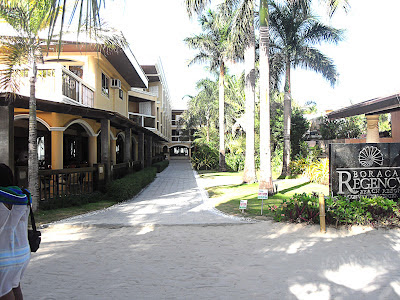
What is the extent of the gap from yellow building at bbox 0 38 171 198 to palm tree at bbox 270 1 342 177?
28.7ft

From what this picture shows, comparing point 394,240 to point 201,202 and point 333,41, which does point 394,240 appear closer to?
point 201,202

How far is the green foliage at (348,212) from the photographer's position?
22.9ft

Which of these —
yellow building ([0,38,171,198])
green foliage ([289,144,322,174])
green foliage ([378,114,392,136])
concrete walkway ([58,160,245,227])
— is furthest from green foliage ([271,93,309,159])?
concrete walkway ([58,160,245,227])

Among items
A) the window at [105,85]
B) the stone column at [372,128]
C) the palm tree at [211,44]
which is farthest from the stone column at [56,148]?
the palm tree at [211,44]

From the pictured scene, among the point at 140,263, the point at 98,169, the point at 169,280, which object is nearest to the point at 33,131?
the point at 98,169

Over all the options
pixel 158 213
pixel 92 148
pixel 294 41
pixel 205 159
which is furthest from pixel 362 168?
pixel 205 159

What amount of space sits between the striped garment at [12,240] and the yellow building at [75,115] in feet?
11.9

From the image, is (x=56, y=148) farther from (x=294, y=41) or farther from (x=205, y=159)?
(x=205, y=159)

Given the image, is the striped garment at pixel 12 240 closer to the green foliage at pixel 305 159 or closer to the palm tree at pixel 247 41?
the palm tree at pixel 247 41

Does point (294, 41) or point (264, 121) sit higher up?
point (294, 41)

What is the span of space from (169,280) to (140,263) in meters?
0.86

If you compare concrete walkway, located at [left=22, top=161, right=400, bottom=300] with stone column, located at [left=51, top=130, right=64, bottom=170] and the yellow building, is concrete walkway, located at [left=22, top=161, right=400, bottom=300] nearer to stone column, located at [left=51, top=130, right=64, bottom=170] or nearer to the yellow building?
the yellow building

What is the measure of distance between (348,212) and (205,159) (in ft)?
70.4

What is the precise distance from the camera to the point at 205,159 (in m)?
28.2
